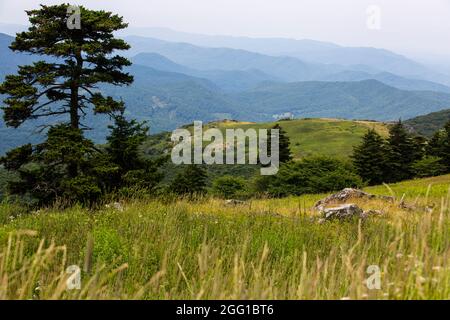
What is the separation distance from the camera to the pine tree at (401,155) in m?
60.4

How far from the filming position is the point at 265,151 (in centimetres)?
7662

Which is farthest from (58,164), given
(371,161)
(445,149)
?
(445,149)

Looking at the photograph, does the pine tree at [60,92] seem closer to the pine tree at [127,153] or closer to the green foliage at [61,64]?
the green foliage at [61,64]

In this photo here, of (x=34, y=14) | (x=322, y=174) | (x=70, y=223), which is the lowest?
(x=322, y=174)

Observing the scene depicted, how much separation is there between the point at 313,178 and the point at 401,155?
17292mm

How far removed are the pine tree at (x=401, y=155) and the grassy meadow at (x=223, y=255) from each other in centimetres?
5398

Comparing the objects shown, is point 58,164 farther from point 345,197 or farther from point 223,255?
point 223,255

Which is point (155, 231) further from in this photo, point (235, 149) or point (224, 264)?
point (235, 149)

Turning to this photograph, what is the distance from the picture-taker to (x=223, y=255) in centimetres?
605

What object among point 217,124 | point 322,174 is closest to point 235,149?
point 217,124
